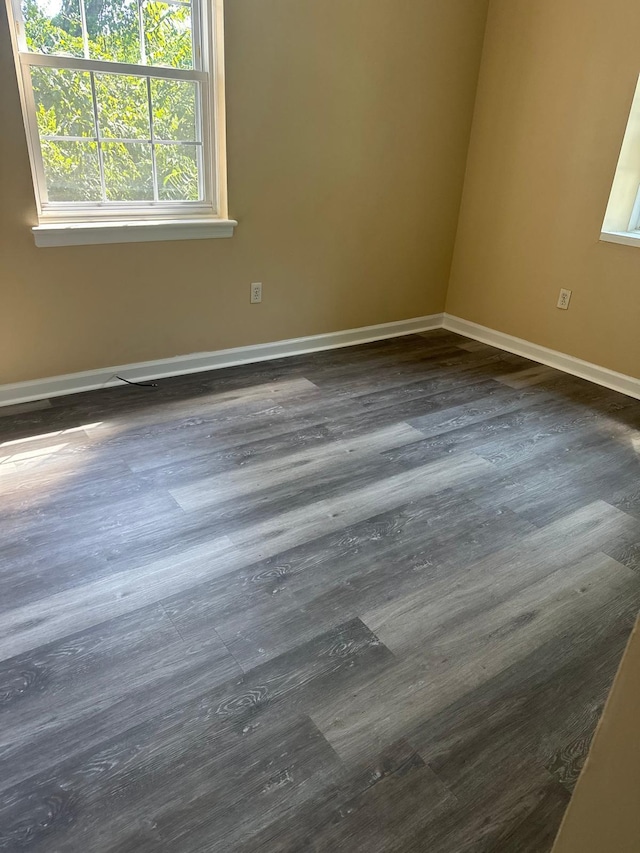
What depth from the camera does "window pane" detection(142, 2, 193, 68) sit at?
2639mm

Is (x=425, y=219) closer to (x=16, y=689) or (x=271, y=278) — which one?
(x=271, y=278)

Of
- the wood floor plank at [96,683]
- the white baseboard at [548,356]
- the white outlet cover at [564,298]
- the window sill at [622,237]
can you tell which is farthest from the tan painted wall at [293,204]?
the wood floor plank at [96,683]

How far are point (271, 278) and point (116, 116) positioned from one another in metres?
1.09

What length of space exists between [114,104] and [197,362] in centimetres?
127

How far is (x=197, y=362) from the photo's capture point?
3.32 meters

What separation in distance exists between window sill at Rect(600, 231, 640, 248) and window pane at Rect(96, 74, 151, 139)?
242 cm

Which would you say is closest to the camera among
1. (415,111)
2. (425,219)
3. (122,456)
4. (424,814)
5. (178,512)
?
(424,814)

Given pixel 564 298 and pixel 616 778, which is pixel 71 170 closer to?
pixel 564 298

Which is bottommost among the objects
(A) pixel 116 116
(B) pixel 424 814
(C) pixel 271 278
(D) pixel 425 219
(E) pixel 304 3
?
(B) pixel 424 814

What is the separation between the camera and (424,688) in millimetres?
1548

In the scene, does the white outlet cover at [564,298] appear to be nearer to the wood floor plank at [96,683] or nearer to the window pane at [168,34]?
the window pane at [168,34]

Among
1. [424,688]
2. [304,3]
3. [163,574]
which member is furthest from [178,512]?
[304,3]

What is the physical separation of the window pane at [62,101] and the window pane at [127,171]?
0.46 ft

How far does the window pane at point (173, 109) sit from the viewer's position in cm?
277
